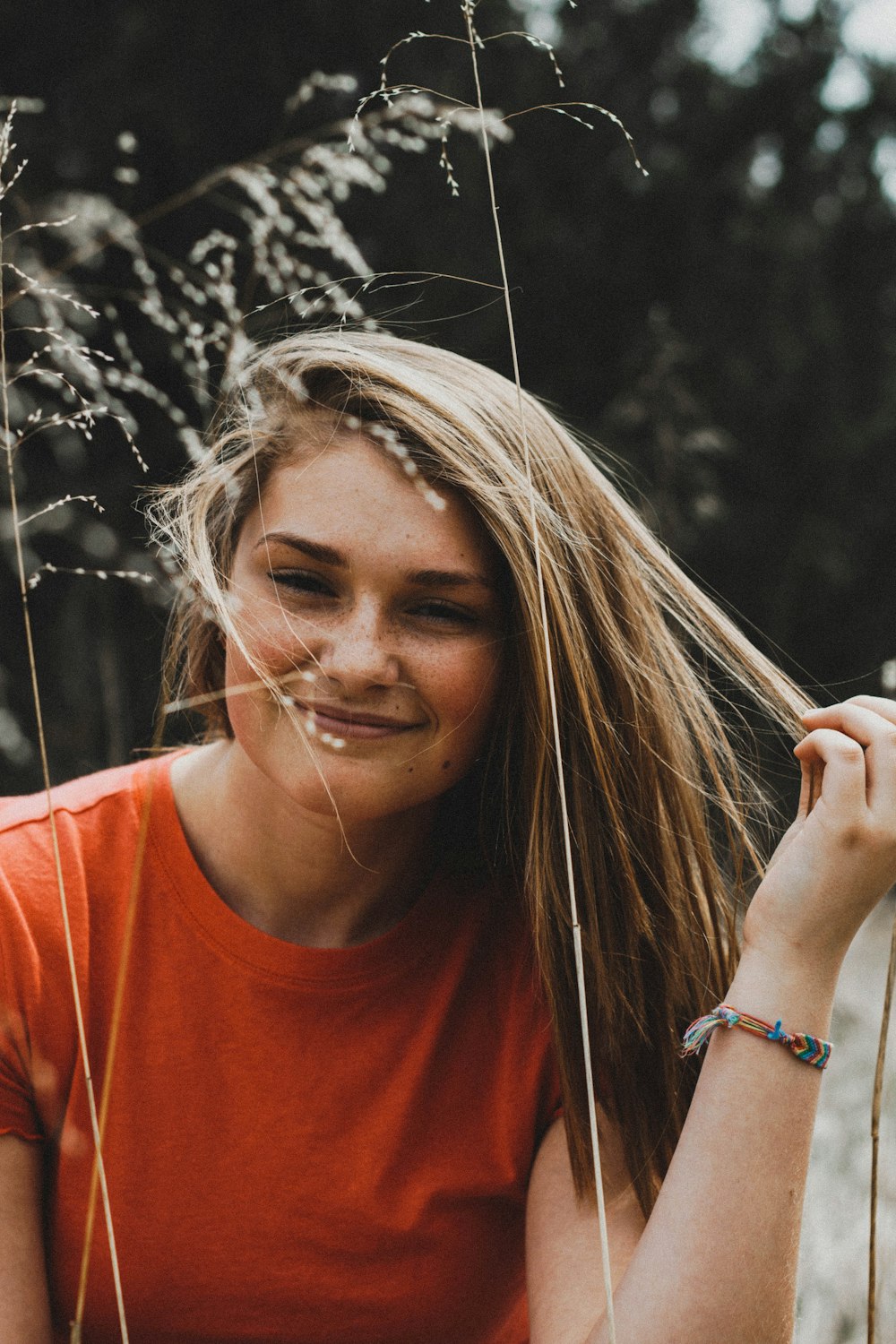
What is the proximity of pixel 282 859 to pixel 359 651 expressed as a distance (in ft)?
1.26

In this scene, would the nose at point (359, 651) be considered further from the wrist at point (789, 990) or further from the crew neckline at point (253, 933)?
the wrist at point (789, 990)

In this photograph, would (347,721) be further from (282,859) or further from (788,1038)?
A: (788,1038)

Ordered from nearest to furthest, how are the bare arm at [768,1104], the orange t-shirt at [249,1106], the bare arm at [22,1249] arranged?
the bare arm at [768,1104]
the bare arm at [22,1249]
the orange t-shirt at [249,1106]

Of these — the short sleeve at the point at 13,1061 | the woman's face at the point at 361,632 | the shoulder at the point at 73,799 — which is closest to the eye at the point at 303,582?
the woman's face at the point at 361,632

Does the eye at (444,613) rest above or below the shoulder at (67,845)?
above

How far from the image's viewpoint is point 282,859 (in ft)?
5.11

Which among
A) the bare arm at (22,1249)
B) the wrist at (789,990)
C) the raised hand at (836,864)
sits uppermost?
the raised hand at (836,864)

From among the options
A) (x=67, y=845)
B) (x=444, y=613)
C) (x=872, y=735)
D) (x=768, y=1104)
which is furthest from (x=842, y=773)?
(x=67, y=845)

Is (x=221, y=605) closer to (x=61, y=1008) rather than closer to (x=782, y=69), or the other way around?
Result: (x=61, y=1008)

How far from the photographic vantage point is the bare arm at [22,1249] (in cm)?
129

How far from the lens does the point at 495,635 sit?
1453 mm

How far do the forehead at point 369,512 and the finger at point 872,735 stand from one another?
1.43 feet

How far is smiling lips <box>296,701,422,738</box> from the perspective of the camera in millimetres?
1356

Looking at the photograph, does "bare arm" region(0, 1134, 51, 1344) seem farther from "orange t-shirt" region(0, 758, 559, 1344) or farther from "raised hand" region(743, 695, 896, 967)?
"raised hand" region(743, 695, 896, 967)
